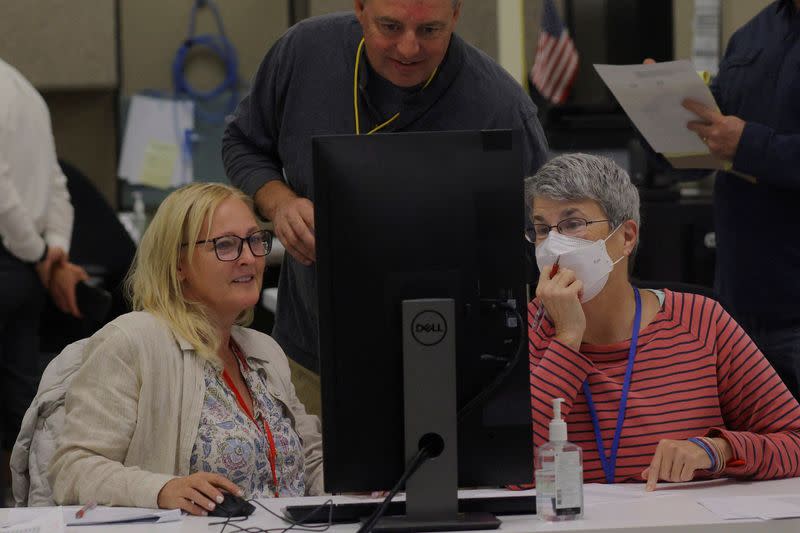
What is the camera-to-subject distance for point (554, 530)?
1.55 meters

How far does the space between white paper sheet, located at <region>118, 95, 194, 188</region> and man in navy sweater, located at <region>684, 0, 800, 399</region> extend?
2.25 m

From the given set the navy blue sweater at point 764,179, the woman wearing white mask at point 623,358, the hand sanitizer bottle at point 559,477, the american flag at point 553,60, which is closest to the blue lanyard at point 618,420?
the woman wearing white mask at point 623,358

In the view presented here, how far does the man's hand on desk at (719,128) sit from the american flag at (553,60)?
2.02m

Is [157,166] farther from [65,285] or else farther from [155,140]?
[65,285]

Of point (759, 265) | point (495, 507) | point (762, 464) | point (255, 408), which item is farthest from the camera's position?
point (759, 265)

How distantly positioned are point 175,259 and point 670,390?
816 mm

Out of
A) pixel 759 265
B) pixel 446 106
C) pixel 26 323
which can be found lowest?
pixel 26 323

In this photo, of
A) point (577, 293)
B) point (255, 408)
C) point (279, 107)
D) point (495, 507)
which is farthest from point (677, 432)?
point (279, 107)

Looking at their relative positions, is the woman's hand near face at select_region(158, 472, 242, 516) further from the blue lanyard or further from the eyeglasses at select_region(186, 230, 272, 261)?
the blue lanyard

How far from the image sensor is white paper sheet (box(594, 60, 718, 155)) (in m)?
2.46

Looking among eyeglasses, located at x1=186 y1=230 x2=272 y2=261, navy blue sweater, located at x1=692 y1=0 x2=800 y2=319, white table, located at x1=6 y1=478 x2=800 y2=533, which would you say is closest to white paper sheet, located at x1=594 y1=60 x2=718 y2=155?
navy blue sweater, located at x1=692 y1=0 x2=800 y2=319

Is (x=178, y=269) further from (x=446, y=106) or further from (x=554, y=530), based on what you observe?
(x=554, y=530)

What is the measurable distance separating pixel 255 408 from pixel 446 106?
66 centimetres

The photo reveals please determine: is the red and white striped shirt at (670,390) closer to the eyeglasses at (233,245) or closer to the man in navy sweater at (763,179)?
the eyeglasses at (233,245)
